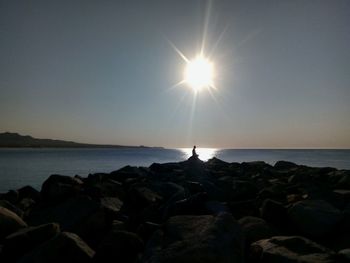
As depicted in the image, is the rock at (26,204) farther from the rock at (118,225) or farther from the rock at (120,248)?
the rock at (120,248)

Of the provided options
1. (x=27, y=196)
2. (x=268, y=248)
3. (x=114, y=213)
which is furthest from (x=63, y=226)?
(x=27, y=196)

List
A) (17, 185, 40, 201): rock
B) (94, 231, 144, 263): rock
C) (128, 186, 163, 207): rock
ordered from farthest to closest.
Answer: (17, 185, 40, 201): rock, (128, 186, 163, 207): rock, (94, 231, 144, 263): rock

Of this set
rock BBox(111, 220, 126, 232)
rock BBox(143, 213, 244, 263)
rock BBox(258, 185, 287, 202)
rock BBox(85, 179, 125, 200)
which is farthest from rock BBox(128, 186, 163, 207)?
rock BBox(143, 213, 244, 263)

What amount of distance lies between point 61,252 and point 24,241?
3.50 feet

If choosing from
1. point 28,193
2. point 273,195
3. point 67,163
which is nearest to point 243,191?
point 273,195

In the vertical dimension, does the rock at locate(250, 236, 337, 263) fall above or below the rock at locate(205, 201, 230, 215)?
below

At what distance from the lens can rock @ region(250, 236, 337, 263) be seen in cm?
418

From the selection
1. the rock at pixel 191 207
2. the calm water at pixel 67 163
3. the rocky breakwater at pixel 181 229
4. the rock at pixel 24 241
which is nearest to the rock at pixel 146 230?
the rocky breakwater at pixel 181 229

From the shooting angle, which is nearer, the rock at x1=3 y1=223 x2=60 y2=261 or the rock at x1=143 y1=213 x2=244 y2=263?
the rock at x1=143 y1=213 x2=244 y2=263

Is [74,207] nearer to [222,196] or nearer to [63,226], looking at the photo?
[63,226]

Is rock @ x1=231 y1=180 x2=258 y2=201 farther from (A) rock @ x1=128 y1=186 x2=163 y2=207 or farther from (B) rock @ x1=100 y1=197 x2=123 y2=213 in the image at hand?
(B) rock @ x1=100 y1=197 x2=123 y2=213

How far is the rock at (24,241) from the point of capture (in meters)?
5.41

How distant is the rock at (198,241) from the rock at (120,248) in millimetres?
672

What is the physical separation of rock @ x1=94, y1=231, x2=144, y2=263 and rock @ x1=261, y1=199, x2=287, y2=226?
9.13ft
